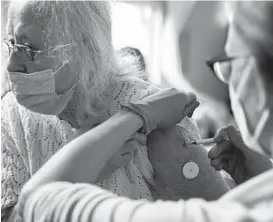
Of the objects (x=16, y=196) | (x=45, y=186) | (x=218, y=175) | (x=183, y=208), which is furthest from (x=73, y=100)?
(x=183, y=208)

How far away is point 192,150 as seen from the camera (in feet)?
3.96

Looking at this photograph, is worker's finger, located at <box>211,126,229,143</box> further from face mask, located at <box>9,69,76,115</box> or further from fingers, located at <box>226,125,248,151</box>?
face mask, located at <box>9,69,76,115</box>

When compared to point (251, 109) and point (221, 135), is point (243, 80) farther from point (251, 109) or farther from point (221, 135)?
point (221, 135)

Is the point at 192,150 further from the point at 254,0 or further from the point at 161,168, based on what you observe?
the point at 254,0

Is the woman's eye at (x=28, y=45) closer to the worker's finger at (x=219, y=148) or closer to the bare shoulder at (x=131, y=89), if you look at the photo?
the bare shoulder at (x=131, y=89)

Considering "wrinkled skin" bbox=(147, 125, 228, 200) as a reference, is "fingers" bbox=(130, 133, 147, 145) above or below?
above

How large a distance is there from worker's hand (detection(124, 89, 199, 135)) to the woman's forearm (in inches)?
0.9

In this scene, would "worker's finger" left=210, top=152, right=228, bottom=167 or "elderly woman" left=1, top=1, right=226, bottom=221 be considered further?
"elderly woman" left=1, top=1, right=226, bottom=221

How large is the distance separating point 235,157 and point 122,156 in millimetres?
282

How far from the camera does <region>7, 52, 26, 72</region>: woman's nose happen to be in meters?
1.23

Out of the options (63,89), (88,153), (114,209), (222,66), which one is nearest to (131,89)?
(63,89)

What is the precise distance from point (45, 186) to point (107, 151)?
0.68 feet

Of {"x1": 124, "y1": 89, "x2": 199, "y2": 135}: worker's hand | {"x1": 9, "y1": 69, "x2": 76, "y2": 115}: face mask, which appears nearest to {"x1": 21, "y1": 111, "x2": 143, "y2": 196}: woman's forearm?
{"x1": 124, "y1": 89, "x2": 199, "y2": 135}: worker's hand

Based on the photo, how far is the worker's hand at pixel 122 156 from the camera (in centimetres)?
109
